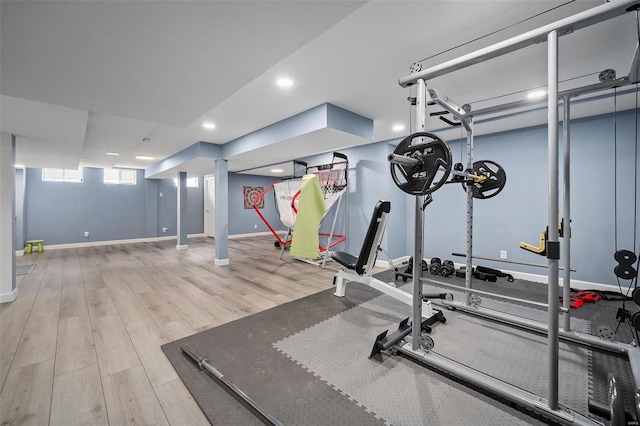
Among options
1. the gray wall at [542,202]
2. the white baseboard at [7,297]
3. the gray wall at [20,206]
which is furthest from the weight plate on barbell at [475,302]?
the gray wall at [20,206]

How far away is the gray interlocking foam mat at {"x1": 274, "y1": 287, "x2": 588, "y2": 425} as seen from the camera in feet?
4.54

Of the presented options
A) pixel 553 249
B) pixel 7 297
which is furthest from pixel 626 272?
pixel 7 297

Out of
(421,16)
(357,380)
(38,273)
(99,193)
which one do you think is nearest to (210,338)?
(357,380)

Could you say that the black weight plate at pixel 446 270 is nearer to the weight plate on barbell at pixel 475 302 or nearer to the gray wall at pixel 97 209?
the weight plate on barbell at pixel 475 302

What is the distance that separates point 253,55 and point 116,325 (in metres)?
2.67

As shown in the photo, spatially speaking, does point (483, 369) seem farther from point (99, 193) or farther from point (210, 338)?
point (99, 193)

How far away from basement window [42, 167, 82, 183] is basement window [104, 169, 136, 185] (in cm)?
59

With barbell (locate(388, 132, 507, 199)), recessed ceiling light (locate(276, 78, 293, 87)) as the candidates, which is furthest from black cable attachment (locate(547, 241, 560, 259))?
recessed ceiling light (locate(276, 78, 293, 87))

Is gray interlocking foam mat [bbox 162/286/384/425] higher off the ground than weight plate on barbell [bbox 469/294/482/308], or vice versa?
weight plate on barbell [bbox 469/294/482/308]

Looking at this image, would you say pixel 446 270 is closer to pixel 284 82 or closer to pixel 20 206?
pixel 284 82

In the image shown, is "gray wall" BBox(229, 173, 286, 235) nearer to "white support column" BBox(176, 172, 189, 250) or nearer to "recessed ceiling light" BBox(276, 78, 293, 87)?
"white support column" BBox(176, 172, 189, 250)

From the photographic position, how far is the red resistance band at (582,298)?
9.15ft

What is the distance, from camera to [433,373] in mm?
1695

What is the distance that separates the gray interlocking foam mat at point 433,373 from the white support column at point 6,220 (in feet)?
11.4
